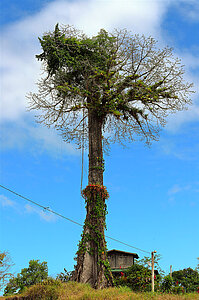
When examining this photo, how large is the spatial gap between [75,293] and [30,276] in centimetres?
1279

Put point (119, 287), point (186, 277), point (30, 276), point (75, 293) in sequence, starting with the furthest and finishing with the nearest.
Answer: point (186, 277), point (30, 276), point (119, 287), point (75, 293)

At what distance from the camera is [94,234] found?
1318cm

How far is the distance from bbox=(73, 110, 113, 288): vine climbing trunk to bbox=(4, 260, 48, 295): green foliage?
33.5 feet

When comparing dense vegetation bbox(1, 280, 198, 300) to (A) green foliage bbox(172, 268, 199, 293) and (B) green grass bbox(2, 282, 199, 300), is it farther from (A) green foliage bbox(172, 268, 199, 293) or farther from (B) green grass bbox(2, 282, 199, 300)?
(A) green foliage bbox(172, 268, 199, 293)

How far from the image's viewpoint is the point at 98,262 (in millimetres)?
12680

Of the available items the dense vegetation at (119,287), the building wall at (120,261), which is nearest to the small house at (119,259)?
the building wall at (120,261)

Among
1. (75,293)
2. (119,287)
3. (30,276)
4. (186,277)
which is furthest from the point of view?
(186,277)

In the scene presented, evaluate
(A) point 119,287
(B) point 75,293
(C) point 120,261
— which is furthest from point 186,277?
(B) point 75,293

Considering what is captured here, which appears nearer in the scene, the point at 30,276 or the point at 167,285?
the point at 167,285

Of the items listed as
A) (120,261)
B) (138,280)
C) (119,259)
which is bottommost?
(138,280)

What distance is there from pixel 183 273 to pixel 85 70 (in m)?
20.9

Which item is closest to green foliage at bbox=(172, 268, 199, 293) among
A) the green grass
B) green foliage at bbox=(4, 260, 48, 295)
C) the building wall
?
the building wall

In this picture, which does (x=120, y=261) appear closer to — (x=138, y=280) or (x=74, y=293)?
(x=138, y=280)

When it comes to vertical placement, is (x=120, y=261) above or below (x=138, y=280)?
above
